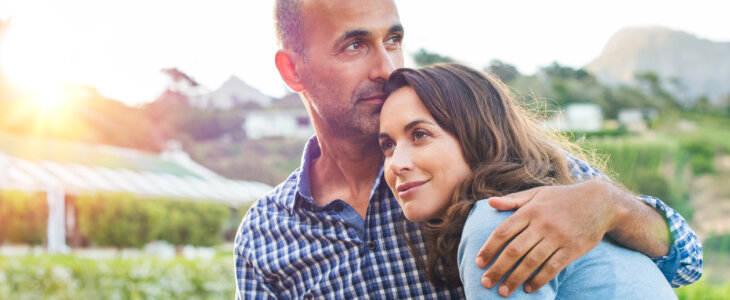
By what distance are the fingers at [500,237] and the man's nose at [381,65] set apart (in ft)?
2.41

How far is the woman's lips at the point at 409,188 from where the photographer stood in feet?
5.11

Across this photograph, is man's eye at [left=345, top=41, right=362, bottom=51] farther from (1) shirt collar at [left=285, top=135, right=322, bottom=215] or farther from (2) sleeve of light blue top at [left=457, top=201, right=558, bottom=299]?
(2) sleeve of light blue top at [left=457, top=201, right=558, bottom=299]

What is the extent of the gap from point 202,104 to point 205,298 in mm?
22782

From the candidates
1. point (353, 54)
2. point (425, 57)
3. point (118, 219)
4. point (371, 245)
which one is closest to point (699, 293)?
point (371, 245)

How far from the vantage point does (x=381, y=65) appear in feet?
6.29

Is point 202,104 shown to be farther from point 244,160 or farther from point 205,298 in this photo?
point 205,298

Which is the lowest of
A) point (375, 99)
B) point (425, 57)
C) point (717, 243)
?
point (717, 243)

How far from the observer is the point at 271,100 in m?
26.3

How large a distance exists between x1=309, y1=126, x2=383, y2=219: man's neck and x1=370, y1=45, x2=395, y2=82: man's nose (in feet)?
0.86

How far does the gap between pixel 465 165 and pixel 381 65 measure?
0.48m

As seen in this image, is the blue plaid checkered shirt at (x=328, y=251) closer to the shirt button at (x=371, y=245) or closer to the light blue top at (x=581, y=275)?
the shirt button at (x=371, y=245)

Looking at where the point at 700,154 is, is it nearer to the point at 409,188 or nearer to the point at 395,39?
the point at 395,39

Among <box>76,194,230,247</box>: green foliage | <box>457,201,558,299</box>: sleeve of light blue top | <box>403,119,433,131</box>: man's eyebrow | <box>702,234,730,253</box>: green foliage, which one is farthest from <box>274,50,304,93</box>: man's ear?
<box>702,234,730,253</box>: green foliage

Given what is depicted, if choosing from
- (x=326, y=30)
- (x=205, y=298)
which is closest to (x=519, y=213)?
(x=326, y=30)
